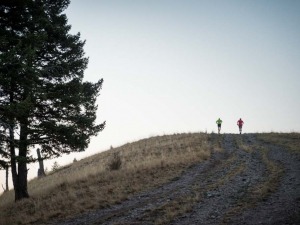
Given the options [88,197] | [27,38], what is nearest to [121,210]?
[88,197]

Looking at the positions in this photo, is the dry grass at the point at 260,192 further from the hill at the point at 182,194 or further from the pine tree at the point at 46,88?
the pine tree at the point at 46,88

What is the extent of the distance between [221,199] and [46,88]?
1054 centimetres

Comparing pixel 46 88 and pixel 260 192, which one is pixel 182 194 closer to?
pixel 260 192

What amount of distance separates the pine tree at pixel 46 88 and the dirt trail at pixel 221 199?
A: 205 inches

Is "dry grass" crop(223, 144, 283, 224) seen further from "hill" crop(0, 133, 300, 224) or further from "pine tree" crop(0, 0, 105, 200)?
"pine tree" crop(0, 0, 105, 200)

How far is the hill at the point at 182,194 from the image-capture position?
30.9 feet

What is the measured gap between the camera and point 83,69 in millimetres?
17188

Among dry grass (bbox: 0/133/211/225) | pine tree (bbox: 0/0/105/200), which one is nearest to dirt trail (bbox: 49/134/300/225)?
dry grass (bbox: 0/133/211/225)

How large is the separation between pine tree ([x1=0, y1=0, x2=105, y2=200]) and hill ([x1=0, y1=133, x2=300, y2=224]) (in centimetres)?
248

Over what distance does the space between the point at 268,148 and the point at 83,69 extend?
15.3m

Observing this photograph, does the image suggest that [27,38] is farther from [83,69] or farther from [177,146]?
[177,146]

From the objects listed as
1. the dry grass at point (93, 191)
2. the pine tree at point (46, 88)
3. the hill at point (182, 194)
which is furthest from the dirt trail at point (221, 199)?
the pine tree at point (46, 88)

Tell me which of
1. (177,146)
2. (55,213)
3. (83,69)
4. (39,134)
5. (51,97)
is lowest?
(55,213)

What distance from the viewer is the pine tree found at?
43.7ft
